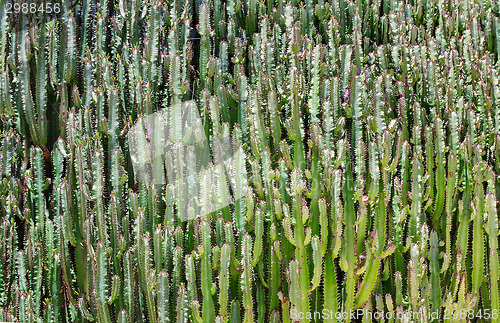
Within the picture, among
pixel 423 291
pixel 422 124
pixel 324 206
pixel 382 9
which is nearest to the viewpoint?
pixel 324 206

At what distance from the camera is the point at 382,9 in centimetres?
256

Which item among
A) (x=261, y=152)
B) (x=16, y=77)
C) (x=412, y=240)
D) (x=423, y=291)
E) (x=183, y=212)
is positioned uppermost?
(x=16, y=77)

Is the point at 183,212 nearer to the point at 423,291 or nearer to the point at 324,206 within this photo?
the point at 324,206

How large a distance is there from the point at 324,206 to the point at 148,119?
3.10ft

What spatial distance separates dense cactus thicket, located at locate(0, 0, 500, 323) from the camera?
199cm

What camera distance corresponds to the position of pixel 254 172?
200 centimetres

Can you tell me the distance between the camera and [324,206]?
1.92 metres

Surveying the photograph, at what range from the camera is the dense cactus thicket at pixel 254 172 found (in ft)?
6.53

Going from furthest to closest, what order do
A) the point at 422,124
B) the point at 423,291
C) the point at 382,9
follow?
the point at 382,9
the point at 422,124
the point at 423,291

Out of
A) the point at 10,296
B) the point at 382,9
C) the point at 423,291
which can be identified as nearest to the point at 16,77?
the point at 10,296

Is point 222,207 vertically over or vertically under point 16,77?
under

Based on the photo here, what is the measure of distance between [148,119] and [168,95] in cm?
16

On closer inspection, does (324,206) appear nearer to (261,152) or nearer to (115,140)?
(261,152)

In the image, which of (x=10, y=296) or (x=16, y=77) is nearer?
(x=10, y=296)
